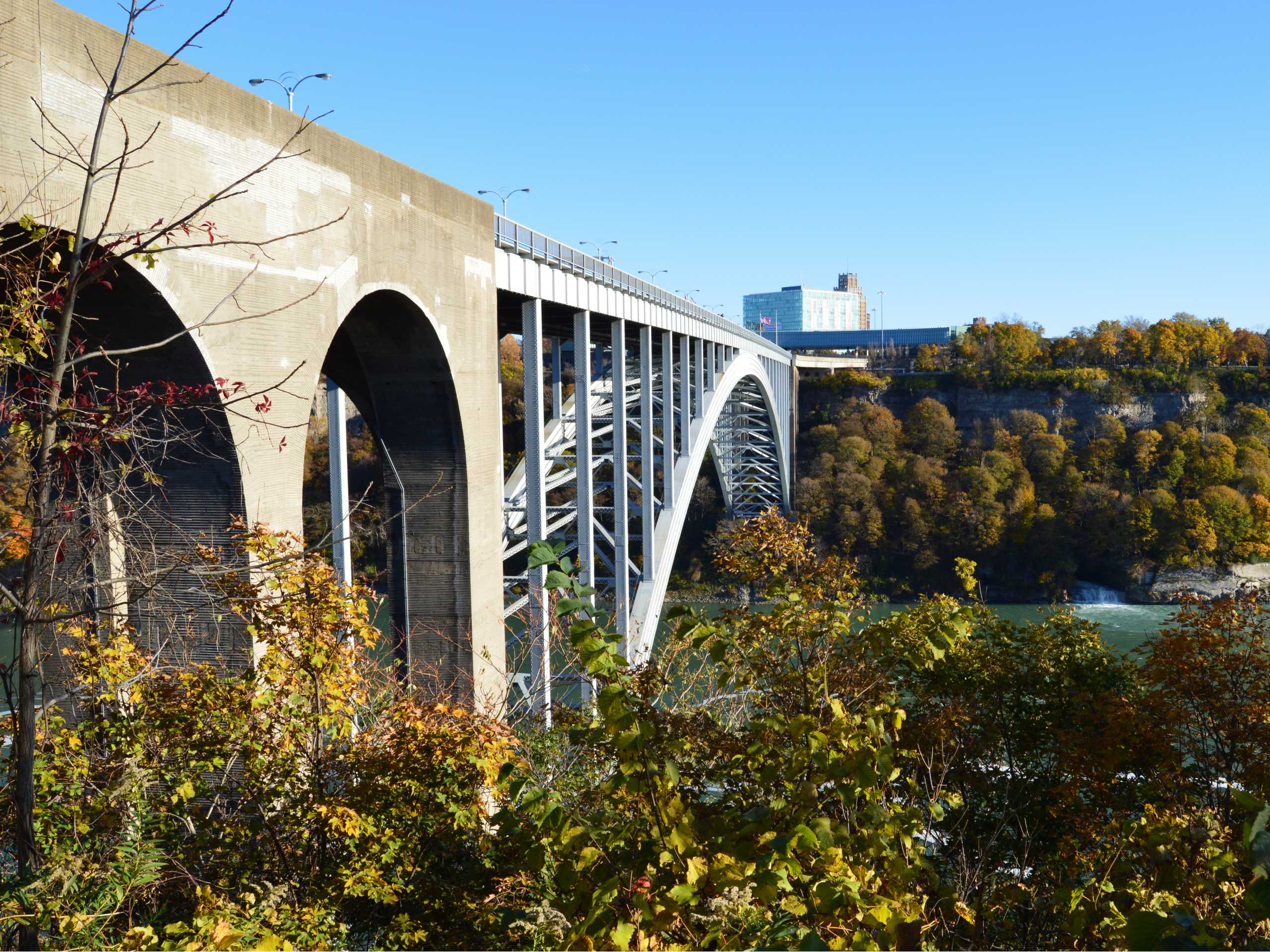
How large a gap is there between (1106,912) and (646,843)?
6.56ft

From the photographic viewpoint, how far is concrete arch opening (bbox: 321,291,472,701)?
10250 mm

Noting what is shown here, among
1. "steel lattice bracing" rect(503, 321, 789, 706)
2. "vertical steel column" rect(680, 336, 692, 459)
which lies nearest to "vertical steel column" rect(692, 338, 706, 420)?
"steel lattice bracing" rect(503, 321, 789, 706)

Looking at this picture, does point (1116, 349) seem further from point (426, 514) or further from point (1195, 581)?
point (426, 514)

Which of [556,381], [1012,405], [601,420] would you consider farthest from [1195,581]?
[556,381]

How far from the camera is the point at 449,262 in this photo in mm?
10219

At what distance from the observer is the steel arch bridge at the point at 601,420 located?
40.4 feet

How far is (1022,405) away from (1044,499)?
708 centimetres

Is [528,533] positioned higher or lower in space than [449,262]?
lower

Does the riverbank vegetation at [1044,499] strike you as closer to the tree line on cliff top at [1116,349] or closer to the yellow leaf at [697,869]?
the tree line on cliff top at [1116,349]

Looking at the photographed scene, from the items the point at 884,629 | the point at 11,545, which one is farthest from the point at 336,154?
the point at 884,629

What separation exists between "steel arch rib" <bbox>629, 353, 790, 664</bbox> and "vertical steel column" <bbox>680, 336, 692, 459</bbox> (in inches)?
4.0

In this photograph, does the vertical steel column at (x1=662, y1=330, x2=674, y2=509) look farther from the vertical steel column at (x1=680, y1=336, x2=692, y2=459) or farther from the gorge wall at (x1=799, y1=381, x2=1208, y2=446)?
the gorge wall at (x1=799, y1=381, x2=1208, y2=446)

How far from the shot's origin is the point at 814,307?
531 ft

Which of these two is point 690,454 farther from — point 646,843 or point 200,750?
point 646,843
